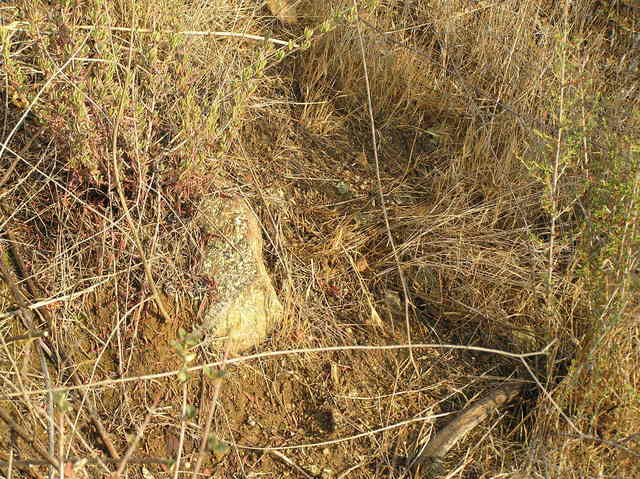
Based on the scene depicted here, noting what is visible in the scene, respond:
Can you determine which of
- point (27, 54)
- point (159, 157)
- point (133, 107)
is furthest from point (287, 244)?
point (27, 54)

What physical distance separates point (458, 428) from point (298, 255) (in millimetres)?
925

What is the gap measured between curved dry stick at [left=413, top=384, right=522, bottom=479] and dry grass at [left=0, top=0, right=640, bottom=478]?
51mm

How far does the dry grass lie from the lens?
80.5 inches

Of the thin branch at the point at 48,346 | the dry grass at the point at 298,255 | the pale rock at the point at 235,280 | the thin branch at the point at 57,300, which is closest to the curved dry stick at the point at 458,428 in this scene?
the dry grass at the point at 298,255

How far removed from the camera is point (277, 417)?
2221 millimetres

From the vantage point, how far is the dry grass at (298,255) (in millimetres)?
2045

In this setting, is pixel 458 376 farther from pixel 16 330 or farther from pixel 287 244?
pixel 16 330

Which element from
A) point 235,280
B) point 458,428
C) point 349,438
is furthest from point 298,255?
point 458,428

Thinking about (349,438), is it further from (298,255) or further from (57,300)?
(57,300)

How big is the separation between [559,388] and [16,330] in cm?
186

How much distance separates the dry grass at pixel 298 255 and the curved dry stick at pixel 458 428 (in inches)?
2.0

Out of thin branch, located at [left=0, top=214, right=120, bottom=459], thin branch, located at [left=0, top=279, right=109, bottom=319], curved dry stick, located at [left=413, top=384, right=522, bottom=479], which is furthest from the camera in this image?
curved dry stick, located at [left=413, top=384, right=522, bottom=479]

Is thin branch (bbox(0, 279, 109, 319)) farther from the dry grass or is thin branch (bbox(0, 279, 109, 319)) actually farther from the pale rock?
the pale rock

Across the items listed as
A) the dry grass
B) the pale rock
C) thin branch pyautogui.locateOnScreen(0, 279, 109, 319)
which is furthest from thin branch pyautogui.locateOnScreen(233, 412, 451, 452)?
thin branch pyautogui.locateOnScreen(0, 279, 109, 319)
